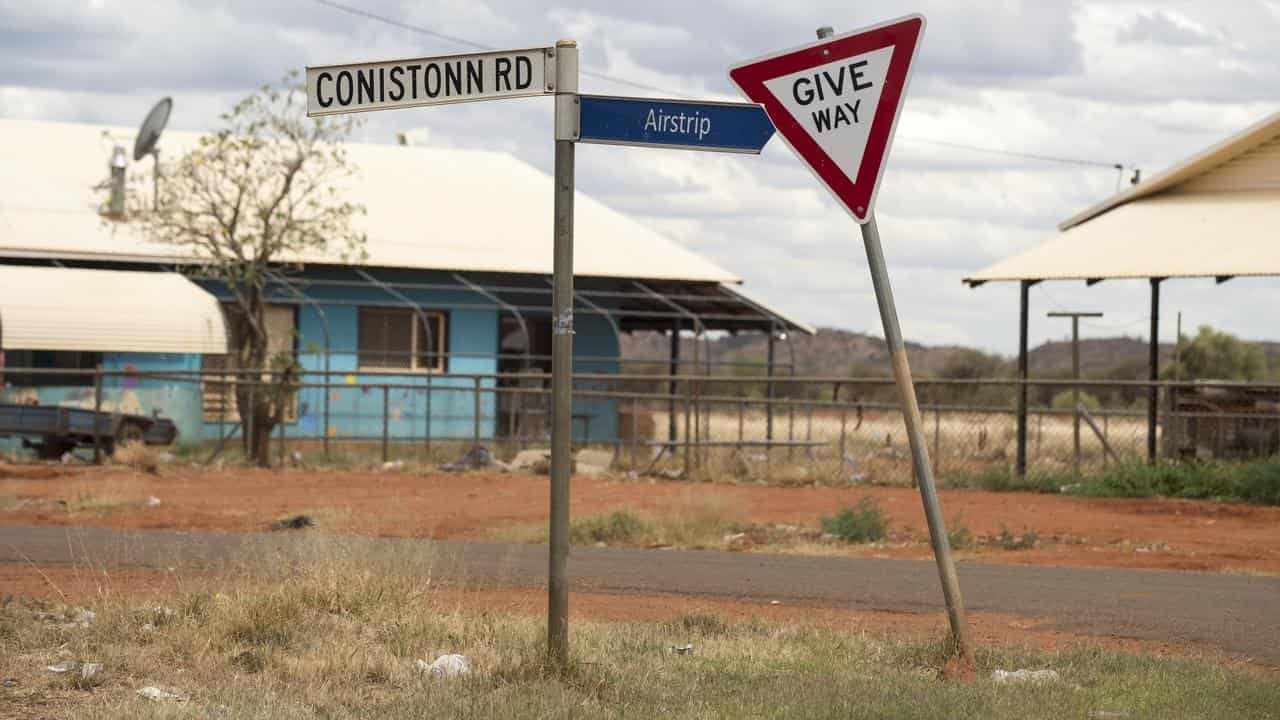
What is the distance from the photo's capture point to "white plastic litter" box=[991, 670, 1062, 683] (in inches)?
293

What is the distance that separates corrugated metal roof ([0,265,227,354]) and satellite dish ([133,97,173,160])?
2.98m

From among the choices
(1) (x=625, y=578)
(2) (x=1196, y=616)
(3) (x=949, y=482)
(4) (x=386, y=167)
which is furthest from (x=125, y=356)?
(2) (x=1196, y=616)

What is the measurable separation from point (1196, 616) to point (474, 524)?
26.9 ft

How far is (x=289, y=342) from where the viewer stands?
29.0 m

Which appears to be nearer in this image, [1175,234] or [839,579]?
[839,579]

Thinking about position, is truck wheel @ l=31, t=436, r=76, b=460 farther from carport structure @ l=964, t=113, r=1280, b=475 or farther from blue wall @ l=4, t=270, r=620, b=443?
carport structure @ l=964, t=113, r=1280, b=475

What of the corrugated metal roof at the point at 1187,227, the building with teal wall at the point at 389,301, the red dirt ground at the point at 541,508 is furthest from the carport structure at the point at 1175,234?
the building with teal wall at the point at 389,301

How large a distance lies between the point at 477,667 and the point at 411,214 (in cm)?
2659

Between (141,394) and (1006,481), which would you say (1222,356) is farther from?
(141,394)

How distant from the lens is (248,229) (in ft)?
91.7


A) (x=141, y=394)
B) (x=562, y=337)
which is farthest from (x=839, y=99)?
(x=141, y=394)

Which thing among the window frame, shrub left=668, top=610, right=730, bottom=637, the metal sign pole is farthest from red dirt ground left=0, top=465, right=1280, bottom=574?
the window frame

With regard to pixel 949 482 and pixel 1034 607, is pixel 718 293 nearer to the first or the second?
pixel 949 482

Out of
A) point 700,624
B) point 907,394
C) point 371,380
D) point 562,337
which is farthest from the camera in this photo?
point 371,380
